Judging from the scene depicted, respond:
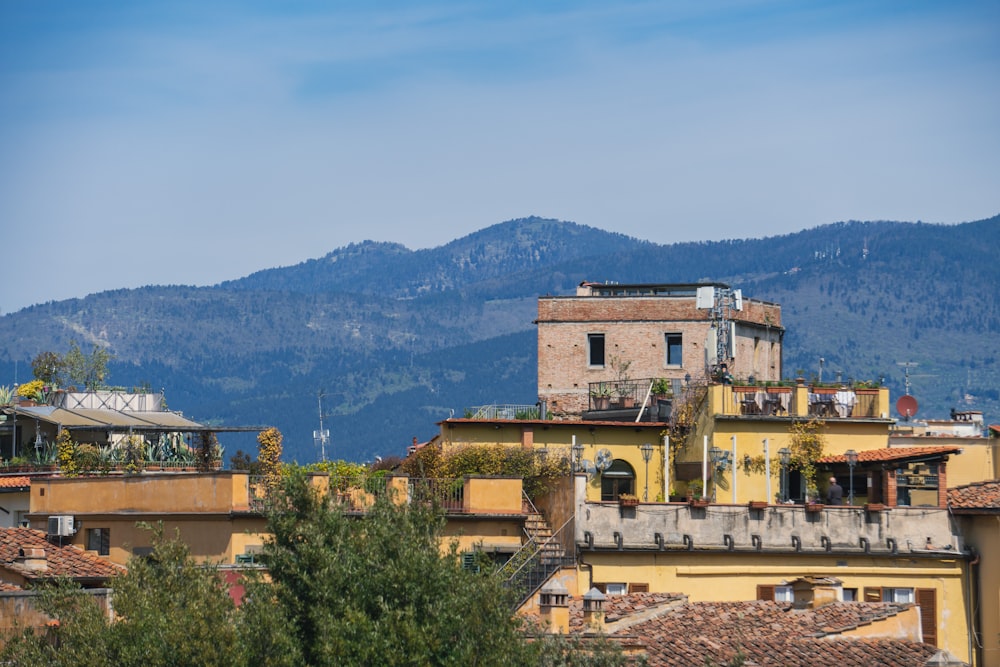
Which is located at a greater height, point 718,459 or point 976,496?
point 718,459

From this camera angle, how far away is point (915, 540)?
58.1 meters

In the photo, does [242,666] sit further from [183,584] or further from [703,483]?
[703,483]

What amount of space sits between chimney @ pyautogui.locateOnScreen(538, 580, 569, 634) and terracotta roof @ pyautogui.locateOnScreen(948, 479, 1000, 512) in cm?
1467

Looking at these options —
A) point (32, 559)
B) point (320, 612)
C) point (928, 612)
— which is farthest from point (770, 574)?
point (320, 612)

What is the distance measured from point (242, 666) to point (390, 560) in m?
3.27

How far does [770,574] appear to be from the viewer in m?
57.1

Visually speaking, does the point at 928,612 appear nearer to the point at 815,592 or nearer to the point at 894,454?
the point at 894,454

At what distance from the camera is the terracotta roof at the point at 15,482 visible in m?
65.8

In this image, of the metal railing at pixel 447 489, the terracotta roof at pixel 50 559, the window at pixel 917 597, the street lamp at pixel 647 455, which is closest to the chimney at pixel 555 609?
the metal railing at pixel 447 489

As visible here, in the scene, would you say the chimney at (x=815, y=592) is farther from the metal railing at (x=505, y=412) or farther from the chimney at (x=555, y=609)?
the metal railing at (x=505, y=412)

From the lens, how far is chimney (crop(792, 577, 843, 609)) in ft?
168

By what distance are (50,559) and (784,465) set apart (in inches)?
845

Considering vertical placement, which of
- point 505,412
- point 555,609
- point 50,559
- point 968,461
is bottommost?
point 555,609

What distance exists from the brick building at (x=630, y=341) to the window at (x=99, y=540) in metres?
26.2
